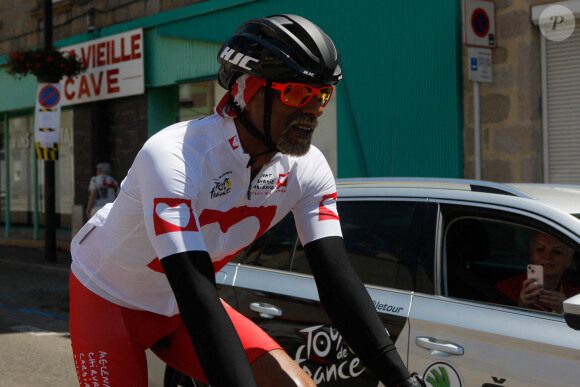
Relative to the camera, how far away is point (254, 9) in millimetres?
12172

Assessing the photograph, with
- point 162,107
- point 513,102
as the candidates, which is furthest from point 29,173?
point 513,102

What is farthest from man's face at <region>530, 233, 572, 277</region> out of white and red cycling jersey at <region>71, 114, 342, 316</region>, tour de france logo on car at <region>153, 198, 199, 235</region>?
tour de france logo on car at <region>153, 198, 199, 235</region>

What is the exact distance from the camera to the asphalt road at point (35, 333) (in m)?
5.77

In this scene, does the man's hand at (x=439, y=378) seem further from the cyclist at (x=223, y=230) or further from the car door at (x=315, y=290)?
the cyclist at (x=223, y=230)

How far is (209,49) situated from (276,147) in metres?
11.6

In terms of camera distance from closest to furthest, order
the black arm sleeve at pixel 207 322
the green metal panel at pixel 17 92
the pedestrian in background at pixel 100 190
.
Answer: the black arm sleeve at pixel 207 322 → the pedestrian in background at pixel 100 190 → the green metal panel at pixel 17 92

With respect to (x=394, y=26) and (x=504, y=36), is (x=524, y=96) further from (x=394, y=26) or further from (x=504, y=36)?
(x=394, y=26)

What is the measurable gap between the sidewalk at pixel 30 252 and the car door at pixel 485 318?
32.0 ft

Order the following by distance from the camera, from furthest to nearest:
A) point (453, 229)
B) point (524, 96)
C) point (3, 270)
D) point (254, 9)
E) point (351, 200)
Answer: point (3, 270)
point (254, 9)
point (524, 96)
point (351, 200)
point (453, 229)

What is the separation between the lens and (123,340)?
212 centimetres

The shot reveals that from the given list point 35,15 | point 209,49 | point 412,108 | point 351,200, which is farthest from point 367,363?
point 35,15

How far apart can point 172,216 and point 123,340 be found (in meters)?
0.57

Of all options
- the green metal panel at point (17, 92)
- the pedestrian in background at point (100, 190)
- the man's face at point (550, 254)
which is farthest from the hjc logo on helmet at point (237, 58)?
the green metal panel at point (17, 92)

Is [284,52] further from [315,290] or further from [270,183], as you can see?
[315,290]
